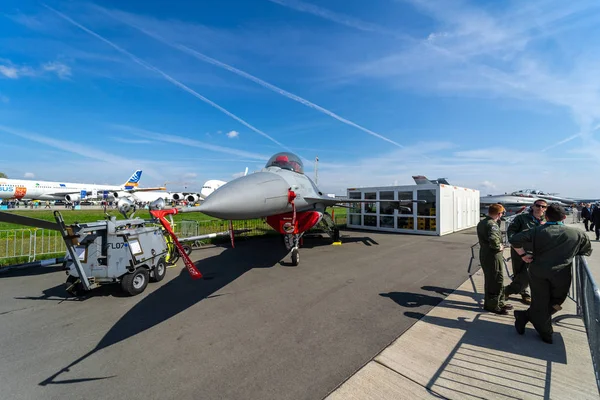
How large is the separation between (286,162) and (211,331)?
4.70 m

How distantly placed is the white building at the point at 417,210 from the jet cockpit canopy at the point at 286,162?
25.6 feet

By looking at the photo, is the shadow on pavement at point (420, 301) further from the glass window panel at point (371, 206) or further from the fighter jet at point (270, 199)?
the glass window panel at point (371, 206)

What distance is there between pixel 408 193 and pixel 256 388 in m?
15.4

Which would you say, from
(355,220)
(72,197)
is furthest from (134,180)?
(355,220)

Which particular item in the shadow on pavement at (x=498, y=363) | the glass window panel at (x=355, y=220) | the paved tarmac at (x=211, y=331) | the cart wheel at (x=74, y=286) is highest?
the glass window panel at (x=355, y=220)

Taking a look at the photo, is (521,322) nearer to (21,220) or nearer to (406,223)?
(21,220)

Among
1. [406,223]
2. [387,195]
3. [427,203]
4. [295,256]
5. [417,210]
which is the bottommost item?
[295,256]

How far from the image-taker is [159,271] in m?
6.51

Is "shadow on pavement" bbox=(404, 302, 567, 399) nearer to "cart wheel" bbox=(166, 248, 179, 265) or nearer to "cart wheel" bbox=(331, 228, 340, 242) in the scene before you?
"cart wheel" bbox=(166, 248, 179, 265)

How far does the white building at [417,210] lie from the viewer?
1542cm

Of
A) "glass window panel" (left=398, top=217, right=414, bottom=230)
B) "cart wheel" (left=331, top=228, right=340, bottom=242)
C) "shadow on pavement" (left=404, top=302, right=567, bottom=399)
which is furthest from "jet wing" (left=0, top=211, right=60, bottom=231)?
"glass window panel" (left=398, top=217, right=414, bottom=230)

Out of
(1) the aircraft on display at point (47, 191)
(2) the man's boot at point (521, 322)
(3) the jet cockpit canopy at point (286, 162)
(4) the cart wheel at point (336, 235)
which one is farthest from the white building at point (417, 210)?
(1) the aircraft on display at point (47, 191)

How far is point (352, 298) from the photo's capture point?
525 cm

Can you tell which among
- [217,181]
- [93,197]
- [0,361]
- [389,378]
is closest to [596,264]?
[389,378]
